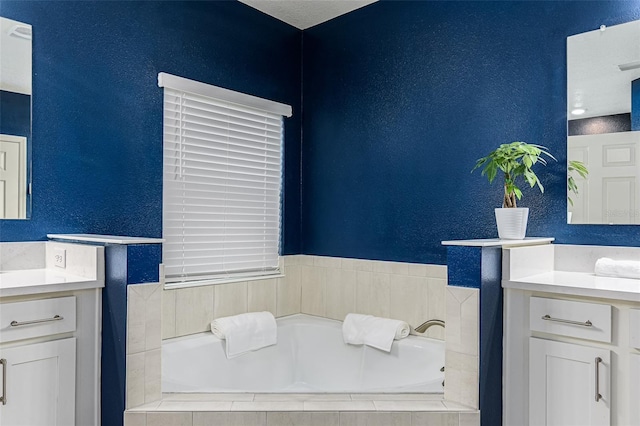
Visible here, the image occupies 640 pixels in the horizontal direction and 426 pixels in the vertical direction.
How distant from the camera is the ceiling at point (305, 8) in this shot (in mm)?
3164

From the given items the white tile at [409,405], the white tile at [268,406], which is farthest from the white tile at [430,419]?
the white tile at [268,406]

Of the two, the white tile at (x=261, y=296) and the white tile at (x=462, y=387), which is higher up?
the white tile at (x=261, y=296)

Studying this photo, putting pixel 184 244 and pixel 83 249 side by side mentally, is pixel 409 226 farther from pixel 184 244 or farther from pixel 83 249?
pixel 83 249

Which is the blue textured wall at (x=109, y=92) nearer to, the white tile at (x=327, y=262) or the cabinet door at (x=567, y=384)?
the white tile at (x=327, y=262)

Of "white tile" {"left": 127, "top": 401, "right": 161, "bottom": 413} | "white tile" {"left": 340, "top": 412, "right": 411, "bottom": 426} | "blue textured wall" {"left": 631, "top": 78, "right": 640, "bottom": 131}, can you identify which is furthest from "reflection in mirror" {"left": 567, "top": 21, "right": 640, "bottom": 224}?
"white tile" {"left": 127, "top": 401, "right": 161, "bottom": 413}

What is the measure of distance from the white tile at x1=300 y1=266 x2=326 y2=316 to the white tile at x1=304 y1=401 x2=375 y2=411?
4.63 feet

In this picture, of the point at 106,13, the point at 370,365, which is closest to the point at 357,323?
the point at 370,365

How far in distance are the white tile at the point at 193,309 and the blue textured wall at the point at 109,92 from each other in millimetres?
408

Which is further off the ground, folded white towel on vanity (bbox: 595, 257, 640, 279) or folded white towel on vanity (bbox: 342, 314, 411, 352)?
folded white towel on vanity (bbox: 595, 257, 640, 279)

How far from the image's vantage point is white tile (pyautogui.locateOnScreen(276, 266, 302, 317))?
11.1 feet

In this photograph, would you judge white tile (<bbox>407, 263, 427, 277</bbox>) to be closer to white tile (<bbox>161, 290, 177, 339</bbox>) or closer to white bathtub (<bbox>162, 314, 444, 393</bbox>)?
white bathtub (<bbox>162, 314, 444, 393</bbox>)

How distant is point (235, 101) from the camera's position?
311 centimetres

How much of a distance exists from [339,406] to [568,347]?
0.91 meters

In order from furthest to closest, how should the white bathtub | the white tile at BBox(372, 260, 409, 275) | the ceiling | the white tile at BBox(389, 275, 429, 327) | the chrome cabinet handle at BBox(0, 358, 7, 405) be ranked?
the ceiling, the white tile at BBox(372, 260, 409, 275), the white tile at BBox(389, 275, 429, 327), the white bathtub, the chrome cabinet handle at BBox(0, 358, 7, 405)
